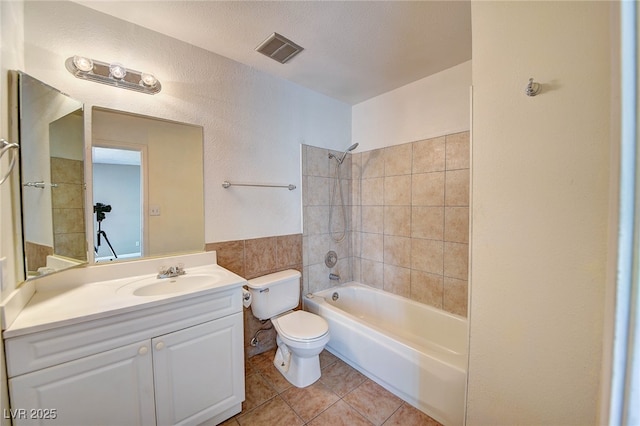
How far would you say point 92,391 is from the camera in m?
1.08

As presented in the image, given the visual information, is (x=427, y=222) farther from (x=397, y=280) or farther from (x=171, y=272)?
(x=171, y=272)

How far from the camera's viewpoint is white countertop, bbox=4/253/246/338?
982mm

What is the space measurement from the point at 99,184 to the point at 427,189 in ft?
7.96

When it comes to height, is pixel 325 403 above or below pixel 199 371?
below

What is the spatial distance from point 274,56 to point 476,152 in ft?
5.22

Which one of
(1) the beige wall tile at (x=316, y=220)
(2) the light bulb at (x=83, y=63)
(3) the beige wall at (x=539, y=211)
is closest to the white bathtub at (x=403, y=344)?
(3) the beige wall at (x=539, y=211)

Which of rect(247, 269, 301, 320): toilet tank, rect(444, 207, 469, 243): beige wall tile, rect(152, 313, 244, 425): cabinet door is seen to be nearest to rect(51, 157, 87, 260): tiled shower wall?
rect(152, 313, 244, 425): cabinet door

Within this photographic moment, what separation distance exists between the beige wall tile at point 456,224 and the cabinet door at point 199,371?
1761mm

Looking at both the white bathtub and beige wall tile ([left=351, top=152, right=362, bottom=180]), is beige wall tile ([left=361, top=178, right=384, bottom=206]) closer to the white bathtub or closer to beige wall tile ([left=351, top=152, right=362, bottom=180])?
beige wall tile ([left=351, top=152, right=362, bottom=180])

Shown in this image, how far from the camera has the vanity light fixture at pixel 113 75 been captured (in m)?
1.35

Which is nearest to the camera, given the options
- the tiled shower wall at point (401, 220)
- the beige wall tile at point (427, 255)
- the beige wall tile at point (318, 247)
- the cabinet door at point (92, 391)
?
the cabinet door at point (92, 391)

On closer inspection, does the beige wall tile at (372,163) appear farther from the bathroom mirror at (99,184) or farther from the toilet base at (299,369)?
the toilet base at (299,369)

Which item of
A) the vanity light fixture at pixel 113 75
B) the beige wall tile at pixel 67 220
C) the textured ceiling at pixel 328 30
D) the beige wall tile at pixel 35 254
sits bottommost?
the beige wall tile at pixel 35 254

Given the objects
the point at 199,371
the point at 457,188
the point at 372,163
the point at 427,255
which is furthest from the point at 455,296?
the point at 199,371
